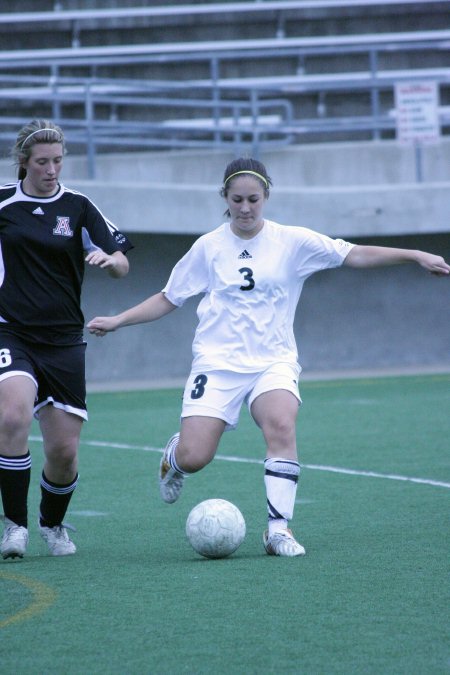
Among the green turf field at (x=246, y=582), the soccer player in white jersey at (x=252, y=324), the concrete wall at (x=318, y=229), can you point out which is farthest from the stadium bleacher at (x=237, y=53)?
the soccer player in white jersey at (x=252, y=324)

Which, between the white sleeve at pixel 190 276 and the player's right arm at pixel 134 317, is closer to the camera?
the player's right arm at pixel 134 317

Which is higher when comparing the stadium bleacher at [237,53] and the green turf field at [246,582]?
the stadium bleacher at [237,53]

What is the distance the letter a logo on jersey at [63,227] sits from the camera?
6.00 m

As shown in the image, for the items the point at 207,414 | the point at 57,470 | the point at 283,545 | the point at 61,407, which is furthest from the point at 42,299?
the point at 283,545

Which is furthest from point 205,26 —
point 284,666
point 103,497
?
point 284,666

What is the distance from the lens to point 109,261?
231 inches

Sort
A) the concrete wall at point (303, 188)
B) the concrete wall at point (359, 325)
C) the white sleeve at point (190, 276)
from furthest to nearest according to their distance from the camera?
the concrete wall at point (359, 325) → the concrete wall at point (303, 188) → the white sleeve at point (190, 276)

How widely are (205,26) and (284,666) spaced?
20940mm

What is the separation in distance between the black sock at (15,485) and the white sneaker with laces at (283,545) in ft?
3.81

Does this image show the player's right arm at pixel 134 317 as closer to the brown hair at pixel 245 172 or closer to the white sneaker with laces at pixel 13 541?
the brown hair at pixel 245 172

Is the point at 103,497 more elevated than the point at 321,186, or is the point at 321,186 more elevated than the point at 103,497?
the point at 321,186

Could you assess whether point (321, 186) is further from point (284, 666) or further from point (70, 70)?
point (284, 666)

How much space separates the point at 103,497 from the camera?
8.36 meters

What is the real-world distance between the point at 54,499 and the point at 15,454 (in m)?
0.40
